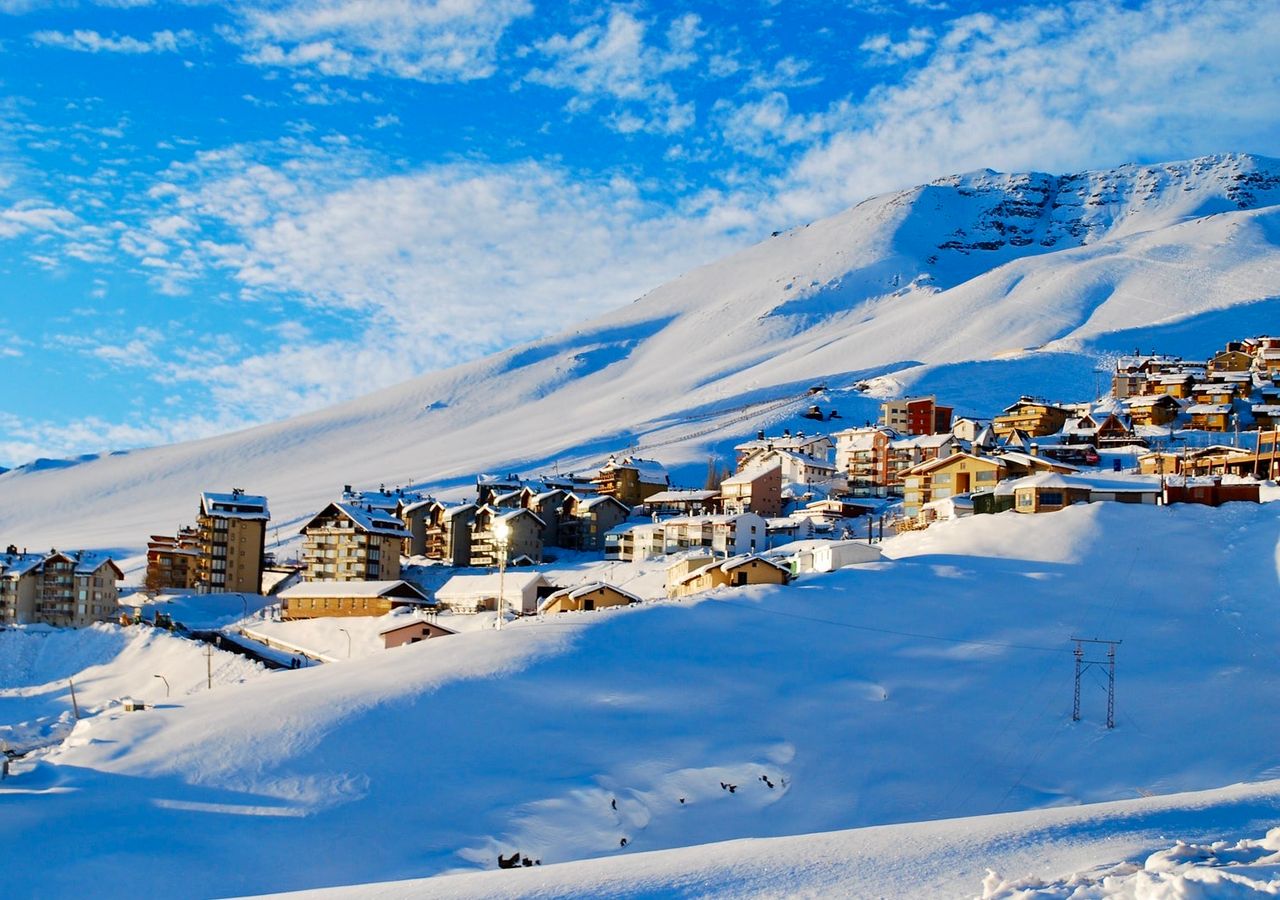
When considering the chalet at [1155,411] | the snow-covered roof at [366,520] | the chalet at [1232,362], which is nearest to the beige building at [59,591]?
the snow-covered roof at [366,520]

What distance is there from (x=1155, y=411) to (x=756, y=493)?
38.0 metres

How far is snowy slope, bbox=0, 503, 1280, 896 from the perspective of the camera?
89.5 feet

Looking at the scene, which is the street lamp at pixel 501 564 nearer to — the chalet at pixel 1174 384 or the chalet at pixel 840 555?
the chalet at pixel 840 555

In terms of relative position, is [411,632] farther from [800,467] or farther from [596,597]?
[800,467]

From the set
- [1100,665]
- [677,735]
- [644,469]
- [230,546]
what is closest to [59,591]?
[230,546]

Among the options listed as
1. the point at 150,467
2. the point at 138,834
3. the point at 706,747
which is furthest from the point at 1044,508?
the point at 150,467

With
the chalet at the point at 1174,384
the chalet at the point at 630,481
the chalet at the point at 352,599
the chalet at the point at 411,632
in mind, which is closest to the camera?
the chalet at the point at 411,632

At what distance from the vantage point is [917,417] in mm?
111000

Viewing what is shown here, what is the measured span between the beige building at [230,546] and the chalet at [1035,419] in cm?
5579

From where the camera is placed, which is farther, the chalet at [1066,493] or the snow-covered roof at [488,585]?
the snow-covered roof at [488,585]

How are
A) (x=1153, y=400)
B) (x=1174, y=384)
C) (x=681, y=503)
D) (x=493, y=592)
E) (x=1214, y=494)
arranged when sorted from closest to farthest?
(x=1214, y=494), (x=493, y=592), (x=681, y=503), (x=1153, y=400), (x=1174, y=384)

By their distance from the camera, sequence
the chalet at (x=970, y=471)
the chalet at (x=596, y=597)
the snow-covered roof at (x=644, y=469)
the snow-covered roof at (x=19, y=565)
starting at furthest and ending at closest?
the snow-covered roof at (x=644, y=469) < the snow-covered roof at (x=19, y=565) < the chalet at (x=970, y=471) < the chalet at (x=596, y=597)

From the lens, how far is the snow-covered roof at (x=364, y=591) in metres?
63.5

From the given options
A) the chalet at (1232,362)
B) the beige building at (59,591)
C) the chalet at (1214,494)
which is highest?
the chalet at (1232,362)
